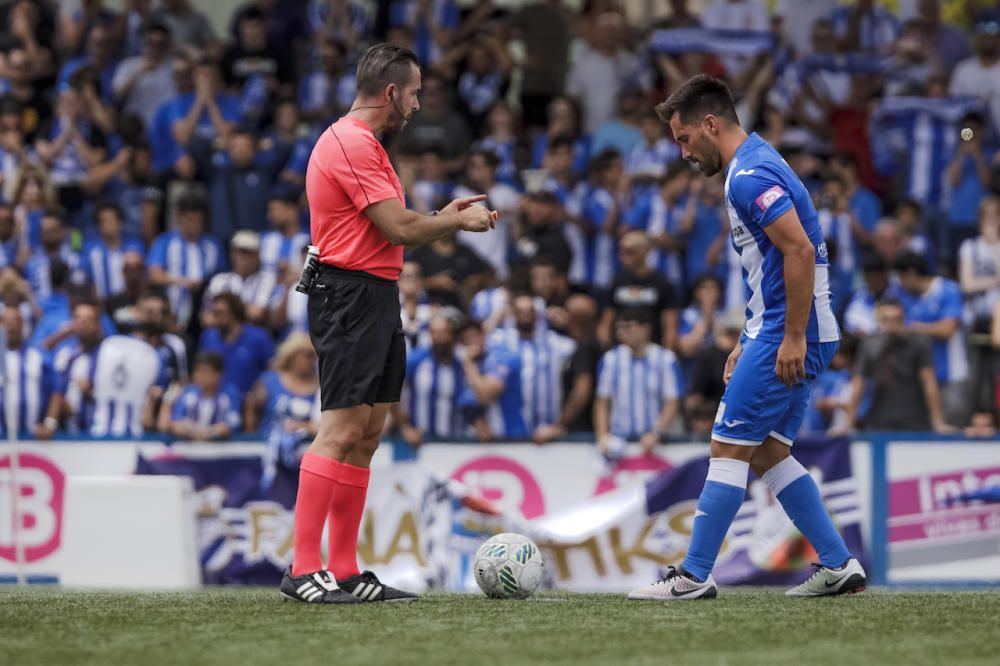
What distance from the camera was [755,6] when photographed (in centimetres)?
1630

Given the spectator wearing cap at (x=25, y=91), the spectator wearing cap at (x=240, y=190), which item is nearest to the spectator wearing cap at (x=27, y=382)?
the spectator wearing cap at (x=240, y=190)

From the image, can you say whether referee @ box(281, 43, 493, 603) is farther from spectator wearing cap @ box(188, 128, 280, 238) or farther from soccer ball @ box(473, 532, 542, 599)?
spectator wearing cap @ box(188, 128, 280, 238)

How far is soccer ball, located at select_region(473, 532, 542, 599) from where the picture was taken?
7.51 m

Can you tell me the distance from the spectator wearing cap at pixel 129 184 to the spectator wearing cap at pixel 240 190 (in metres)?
0.57

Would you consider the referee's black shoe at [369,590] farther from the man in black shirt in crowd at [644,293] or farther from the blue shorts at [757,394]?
the man in black shirt in crowd at [644,293]

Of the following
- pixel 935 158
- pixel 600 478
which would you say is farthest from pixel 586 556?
pixel 935 158

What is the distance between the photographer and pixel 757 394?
22.9 ft

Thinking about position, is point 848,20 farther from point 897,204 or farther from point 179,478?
point 179,478

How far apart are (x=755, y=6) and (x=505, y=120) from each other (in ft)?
9.20

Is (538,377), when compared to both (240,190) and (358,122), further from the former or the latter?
(358,122)

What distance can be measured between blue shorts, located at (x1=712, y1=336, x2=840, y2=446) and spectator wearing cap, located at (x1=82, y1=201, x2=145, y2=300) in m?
8.57

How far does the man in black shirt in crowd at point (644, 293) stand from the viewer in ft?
43.0

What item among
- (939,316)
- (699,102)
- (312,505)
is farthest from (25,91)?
(699,102)

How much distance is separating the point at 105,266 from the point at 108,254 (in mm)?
114
